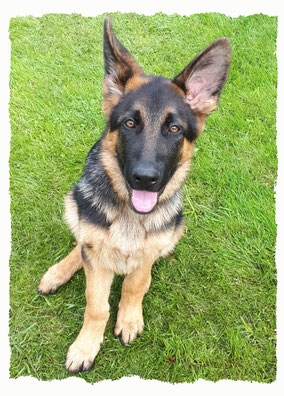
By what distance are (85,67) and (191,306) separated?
4456 mm

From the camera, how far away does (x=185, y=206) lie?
5.34 meters

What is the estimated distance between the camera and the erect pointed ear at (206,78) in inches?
122

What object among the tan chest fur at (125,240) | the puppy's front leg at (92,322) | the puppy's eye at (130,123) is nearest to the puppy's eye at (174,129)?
the puppy's eye at (130,123)

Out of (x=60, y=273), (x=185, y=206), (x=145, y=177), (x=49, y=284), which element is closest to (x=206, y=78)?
(x=145, y=177)

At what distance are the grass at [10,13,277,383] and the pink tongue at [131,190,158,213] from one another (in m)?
1.63

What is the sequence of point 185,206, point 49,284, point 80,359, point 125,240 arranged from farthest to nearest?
point 185,206 → point 49,284 → point 80,359 → point 125,240

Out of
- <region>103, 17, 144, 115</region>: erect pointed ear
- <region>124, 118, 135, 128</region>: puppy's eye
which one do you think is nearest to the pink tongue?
<region>124, 118, 135, 128</region>: puppy's eye

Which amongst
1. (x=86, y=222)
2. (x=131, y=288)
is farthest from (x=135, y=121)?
(x=131, y=288)

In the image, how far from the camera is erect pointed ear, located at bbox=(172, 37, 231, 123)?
3.11 m

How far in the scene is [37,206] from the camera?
5.04 meters

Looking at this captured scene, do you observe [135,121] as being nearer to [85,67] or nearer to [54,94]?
[54,94]

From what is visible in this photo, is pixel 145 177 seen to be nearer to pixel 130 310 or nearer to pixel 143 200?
pixel 143 200

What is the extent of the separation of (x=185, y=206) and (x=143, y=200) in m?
2.11

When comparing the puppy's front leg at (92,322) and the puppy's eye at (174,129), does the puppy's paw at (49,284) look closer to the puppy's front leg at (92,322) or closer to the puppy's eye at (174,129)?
the puppy's front leg at (92,322)
